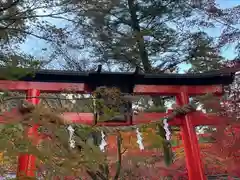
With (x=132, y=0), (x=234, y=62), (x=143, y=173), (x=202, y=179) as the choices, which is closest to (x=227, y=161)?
(x=202, y=179)

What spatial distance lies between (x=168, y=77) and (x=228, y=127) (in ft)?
3.72

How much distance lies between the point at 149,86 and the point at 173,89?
37cm

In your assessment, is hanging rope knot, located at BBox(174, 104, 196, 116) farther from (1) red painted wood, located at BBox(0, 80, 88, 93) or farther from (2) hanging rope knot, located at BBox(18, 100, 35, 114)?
(2) hanging rope knot, located at BBox(18, 100, 35, 114)

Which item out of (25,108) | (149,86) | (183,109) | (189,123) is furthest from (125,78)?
(25,108)

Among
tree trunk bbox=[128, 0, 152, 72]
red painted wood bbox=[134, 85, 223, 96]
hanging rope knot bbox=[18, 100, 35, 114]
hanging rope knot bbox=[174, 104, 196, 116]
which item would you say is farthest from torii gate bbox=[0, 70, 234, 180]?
tree trunk bbox=[128, 0, 152, 72]

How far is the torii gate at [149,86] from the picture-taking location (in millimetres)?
4656

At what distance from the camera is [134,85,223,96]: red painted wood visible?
5062 millimetres

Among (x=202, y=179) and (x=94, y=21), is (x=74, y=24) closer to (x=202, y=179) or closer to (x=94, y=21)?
(x=94, y=21)

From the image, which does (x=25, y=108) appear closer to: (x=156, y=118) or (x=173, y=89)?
(x=156, y=118)

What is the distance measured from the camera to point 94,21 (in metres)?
6.73

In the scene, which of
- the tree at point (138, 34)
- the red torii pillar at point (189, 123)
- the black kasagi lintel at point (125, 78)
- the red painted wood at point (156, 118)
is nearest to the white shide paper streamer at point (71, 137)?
the red painted wood at point (156, 118)

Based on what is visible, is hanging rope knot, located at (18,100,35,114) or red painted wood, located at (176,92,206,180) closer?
hanging rope knot, located at (18,100,35,114)

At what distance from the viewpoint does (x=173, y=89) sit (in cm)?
511

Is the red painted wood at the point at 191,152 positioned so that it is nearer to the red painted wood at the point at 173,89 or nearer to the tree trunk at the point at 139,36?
the red painted wood at the point at 173,89
